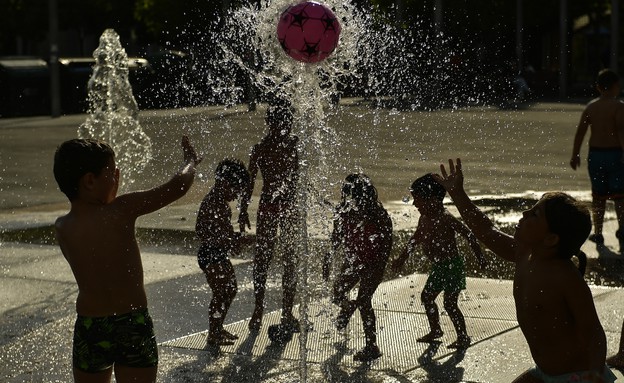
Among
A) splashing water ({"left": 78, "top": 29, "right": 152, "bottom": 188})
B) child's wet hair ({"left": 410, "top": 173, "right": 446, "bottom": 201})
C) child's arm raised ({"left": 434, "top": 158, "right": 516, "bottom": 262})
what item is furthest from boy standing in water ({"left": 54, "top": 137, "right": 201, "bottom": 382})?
splashing water ({"left": 78, "top": 29, "right": 152, "bottom": 188})

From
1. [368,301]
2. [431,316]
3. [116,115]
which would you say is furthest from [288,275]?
[116,115]

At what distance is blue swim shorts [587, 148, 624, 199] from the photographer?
957 cm

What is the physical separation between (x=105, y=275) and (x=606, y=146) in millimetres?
6582

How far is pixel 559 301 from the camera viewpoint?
12.3ft

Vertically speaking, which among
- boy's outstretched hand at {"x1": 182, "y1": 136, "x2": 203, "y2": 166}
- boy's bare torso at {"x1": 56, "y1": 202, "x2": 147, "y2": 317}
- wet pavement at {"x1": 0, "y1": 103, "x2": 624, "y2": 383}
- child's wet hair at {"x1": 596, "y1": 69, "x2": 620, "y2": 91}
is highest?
child's wet hair at {"x1": 596, "y1": 69, "x2": 620, "y2": 91}

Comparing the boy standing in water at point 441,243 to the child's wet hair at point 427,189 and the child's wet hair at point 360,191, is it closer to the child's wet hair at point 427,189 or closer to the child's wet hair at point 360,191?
the child's wet hair at point 427,189

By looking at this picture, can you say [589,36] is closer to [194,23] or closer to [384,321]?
[194,23]

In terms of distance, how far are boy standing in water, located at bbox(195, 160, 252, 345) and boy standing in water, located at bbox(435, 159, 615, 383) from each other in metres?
2.63

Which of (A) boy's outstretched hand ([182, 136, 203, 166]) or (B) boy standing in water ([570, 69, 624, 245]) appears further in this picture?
(B) boy standing in water ([570, 69, 624, 245])

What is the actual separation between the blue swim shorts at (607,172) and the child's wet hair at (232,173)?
176 inches

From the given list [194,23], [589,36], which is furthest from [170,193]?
[589,36]

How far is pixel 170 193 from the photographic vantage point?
165 inches

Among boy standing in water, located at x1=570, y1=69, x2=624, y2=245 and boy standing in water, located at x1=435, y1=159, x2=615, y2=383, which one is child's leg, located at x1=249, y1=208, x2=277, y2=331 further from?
boy standing in water, located at x1=570, y1=69, x2=624, y2=245

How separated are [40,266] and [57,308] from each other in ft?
4.92
